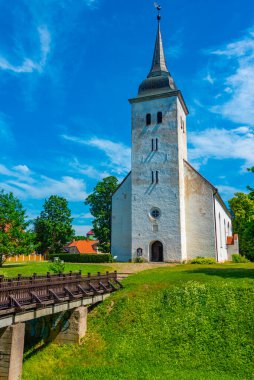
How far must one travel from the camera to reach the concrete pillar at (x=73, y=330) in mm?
14484

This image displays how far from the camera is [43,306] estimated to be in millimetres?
12656

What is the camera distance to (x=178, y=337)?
44.2 ft

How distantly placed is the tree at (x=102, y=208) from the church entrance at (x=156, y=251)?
1038cm

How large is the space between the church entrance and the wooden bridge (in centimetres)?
1441

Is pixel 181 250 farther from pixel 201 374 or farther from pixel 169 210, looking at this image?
pixel 201 374

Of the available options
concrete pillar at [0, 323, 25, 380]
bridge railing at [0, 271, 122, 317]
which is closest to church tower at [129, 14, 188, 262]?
bridge railing at [0, 271, 122, 317]

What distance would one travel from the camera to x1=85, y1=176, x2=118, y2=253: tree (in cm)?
4225

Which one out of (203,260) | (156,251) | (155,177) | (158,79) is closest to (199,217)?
(203,260)

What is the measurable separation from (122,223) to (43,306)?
22.6m

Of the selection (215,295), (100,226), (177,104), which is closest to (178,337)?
(215,295)

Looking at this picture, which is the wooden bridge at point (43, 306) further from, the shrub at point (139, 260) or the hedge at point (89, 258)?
the hedge at point (89, 258)

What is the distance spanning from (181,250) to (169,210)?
389 centimetres

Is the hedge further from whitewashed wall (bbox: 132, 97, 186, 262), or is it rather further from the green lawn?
the green lawn

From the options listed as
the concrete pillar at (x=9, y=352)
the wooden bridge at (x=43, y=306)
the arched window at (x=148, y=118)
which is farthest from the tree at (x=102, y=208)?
the concrete pillar at (x=9, y=352)
